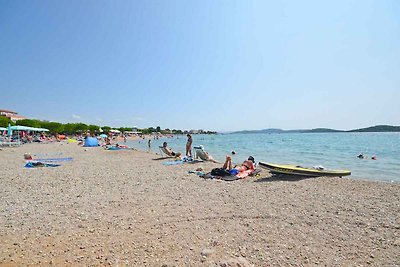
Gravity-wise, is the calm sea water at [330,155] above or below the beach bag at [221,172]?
below

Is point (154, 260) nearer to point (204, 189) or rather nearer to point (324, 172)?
point (204, 189)

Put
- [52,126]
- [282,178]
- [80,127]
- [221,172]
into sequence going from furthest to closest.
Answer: [80,127] → [52,126] → [221,172] → [282,178]

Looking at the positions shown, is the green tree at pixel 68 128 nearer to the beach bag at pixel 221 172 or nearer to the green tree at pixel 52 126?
the green tree at pixel 52 126

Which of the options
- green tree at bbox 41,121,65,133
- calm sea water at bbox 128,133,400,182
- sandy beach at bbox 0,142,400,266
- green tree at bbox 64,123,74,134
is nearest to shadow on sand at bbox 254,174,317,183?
sandy beach at bbox 0,142,400,266

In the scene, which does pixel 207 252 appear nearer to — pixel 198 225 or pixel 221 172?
pixel 198 225

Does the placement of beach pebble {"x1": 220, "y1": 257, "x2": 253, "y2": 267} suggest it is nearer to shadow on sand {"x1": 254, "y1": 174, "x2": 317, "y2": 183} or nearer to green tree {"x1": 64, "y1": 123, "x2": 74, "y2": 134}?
shadow on sand {"x1": 254, "y1": 174, "x2": 317, "y2": 183}

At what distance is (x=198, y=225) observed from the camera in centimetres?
475

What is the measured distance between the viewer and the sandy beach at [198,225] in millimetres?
3574

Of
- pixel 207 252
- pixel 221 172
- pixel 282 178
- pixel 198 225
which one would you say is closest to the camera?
pixel 207 252

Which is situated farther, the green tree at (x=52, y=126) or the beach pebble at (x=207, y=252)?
the green tree at (x=52, y=126)

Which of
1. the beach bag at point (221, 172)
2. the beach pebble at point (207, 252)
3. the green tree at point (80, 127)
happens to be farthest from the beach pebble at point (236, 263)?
the green tree at point (80, 127)

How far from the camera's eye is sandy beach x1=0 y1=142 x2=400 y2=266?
141 inches

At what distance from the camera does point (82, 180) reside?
360 inches

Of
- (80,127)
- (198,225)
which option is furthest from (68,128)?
(198,225)
